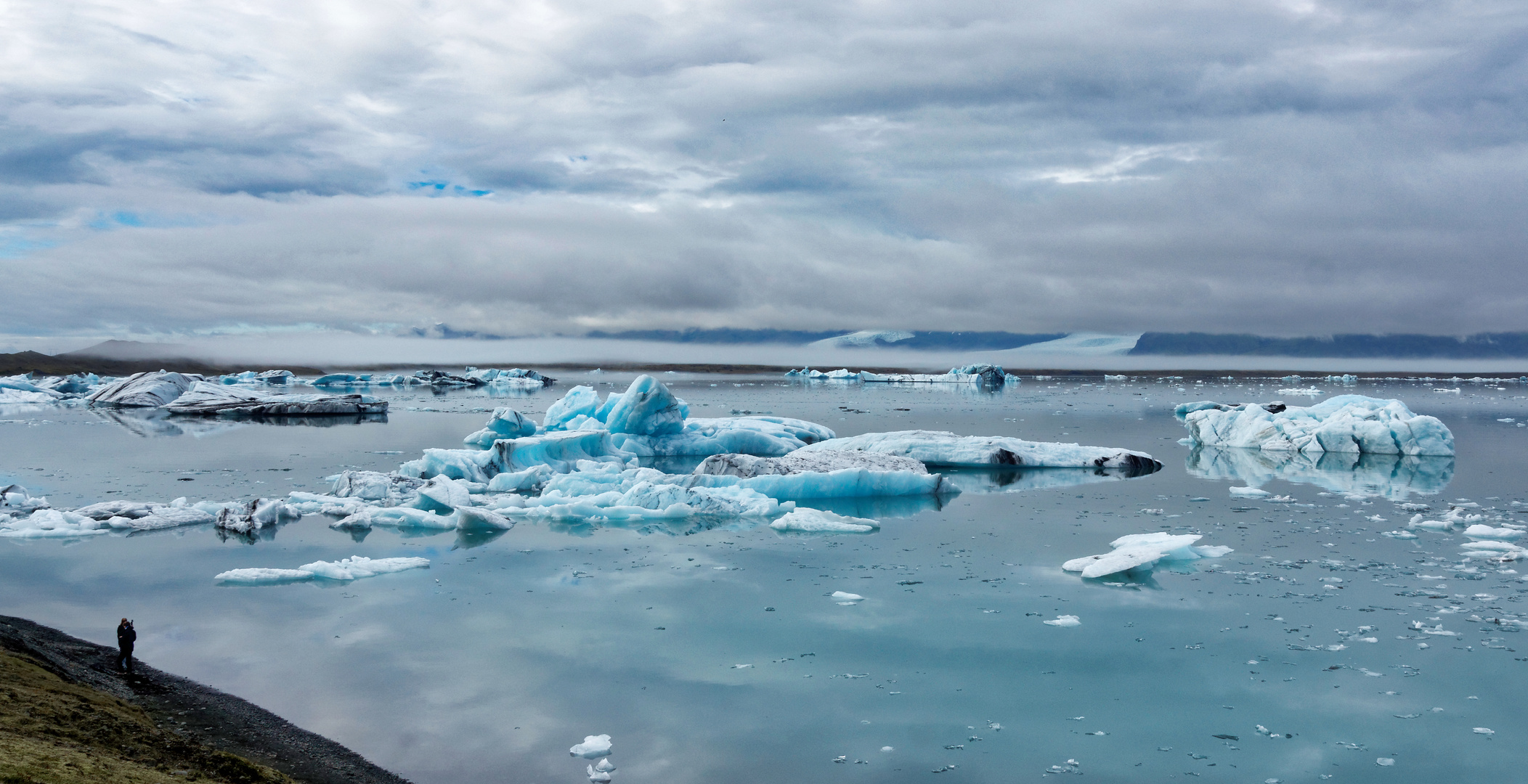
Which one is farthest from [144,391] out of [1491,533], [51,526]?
[1491,533]

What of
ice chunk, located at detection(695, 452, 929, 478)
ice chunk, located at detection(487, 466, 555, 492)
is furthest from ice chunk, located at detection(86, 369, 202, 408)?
ice chunk, located at detection(695, 452, 929, 478)

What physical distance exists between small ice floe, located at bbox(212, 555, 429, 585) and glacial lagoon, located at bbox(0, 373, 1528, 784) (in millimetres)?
205

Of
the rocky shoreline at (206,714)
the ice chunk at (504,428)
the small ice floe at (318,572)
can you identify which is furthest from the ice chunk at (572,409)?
the rocky shoreline at (206,714)

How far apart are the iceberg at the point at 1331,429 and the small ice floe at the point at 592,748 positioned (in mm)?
21152

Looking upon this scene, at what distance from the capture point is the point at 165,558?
35.0ft

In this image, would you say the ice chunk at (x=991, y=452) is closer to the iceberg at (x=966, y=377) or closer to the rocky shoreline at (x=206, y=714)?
the rocky shoreline at (x=206, y=714)

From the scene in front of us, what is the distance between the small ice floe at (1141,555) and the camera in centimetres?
966

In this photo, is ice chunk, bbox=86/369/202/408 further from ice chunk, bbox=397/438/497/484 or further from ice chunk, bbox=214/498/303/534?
ice chunk, bbox=214/498/303/534

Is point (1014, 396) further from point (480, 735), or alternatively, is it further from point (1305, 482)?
point (480, 735)

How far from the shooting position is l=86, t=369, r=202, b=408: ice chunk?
37844 millimetres

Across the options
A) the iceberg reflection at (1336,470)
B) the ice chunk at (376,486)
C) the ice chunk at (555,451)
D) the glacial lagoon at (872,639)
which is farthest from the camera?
Answer: the ice chunk at (555,451)

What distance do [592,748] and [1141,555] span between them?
659 cm

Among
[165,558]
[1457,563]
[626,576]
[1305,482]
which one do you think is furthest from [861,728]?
[1305,482]

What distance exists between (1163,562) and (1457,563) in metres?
3.19
